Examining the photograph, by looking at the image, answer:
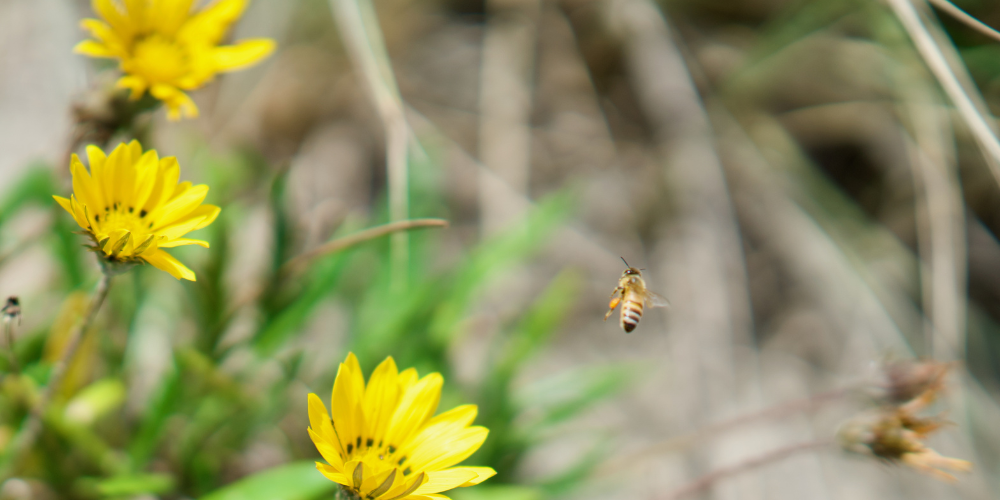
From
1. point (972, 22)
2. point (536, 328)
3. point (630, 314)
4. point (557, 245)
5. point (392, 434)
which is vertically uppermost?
point (557, 245)

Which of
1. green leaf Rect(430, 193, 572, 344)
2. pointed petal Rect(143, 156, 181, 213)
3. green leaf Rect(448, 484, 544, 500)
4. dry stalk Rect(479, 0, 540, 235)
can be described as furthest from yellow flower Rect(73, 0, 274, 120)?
dry stalk Rect(479, 0, 540, 235)

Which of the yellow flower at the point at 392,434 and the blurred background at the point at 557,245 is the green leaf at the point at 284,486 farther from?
the blurred background at the point at 557,245

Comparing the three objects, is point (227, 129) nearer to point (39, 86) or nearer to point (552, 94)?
point (39, 86)

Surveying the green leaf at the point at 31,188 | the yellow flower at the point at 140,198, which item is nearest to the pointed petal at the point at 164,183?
the yellow flower at the point at 140,198

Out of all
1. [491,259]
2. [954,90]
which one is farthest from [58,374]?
[954,90]

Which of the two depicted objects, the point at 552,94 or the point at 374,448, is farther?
the point at 552,94

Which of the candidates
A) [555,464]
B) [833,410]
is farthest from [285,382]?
[833,410]

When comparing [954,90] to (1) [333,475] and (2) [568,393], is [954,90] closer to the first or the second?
(2) [568,393]
